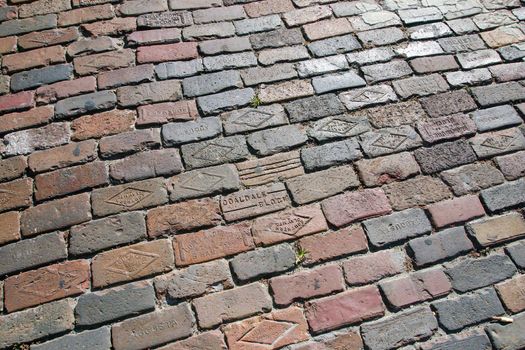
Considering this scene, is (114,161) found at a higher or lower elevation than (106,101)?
lower

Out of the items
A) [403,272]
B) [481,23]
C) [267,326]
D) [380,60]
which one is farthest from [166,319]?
[481,23]

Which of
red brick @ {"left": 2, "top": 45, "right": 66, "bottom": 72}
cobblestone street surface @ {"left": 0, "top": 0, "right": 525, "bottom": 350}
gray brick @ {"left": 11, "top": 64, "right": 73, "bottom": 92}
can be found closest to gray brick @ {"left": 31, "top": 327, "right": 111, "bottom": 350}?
cobblestone street surface @ {"left": 0, "top": 0, "right": 525, "bottom": 350}

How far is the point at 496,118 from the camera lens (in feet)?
5.99

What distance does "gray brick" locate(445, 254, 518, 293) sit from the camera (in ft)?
4.73

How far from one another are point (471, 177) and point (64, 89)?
5.78 ft

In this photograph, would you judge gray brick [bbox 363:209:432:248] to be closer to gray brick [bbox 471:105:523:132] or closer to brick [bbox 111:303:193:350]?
gray brick [bbox 471:105:523:132]

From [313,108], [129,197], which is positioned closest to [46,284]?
[129,197]

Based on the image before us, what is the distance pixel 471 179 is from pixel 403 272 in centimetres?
51

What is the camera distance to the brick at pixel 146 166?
163 centimetres

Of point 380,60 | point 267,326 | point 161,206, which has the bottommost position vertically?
point 267,326

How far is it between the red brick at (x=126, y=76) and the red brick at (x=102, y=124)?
158mm

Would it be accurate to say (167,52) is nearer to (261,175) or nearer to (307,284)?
(261,175)

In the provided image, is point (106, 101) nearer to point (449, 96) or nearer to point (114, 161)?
point (114, 161)

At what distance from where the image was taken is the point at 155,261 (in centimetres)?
146
